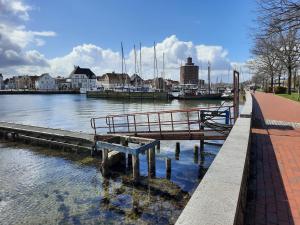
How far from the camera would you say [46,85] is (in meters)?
170

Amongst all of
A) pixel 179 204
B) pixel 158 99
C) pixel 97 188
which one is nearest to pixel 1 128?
pixel 97 188

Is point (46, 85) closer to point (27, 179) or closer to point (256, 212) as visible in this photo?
point (27, 179)

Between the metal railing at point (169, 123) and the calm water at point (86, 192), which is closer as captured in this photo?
the calm water at point (86, 192)

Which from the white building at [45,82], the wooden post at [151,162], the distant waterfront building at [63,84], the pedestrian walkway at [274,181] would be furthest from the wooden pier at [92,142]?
the white building at [45,82]

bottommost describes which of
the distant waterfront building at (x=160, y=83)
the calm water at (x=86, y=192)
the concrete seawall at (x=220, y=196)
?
the calm water at (x=86, y=192)

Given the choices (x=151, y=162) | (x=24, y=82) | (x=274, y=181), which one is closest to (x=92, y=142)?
(x=151, y=162)

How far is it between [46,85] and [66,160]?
163143 mm

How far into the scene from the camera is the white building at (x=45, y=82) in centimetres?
16912

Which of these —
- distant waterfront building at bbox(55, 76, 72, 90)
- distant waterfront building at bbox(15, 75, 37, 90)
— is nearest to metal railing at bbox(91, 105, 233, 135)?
distant waterfront building at bbox(55, 76, 72, 90)

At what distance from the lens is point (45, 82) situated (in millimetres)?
170500

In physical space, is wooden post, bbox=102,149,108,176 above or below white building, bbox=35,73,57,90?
below

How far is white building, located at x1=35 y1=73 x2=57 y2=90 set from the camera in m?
169

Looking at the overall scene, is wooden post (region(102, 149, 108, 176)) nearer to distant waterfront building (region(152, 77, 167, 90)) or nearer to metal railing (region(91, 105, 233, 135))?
metal railing (region(91, 105, 233, 135))

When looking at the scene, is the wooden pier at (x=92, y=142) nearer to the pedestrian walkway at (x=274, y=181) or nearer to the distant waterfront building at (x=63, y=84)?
the pedestrian walkway at (x=274, y=181)
